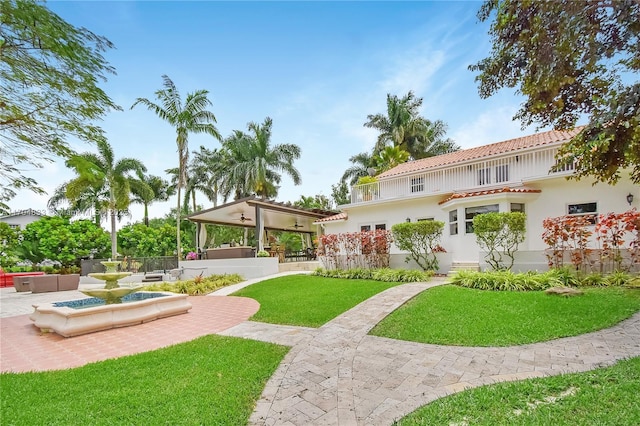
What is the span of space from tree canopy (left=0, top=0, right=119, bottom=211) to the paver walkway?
→ 15.8 ft

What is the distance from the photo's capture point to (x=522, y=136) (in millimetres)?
17844

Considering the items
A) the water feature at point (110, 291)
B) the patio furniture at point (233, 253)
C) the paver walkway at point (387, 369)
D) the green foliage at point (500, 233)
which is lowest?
the paver walkway at point (387, 369)

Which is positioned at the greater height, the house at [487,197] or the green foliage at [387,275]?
the house at [487,197]

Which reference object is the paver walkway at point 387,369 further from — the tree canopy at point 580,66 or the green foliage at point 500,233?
the green foliage at point 500,233

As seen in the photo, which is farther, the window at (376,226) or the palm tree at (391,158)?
the palm tree at (391,158)

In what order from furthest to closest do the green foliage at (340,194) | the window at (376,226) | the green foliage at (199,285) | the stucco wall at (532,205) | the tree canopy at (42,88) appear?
the green foliage at (340,194) → the window at (376,226) → the green foliage at (199,285) → the stucco wall at (532,205) → the tree canopy at (42,88)

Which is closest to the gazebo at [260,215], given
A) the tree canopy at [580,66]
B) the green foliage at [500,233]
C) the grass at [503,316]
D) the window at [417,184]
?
the window at [417,184]

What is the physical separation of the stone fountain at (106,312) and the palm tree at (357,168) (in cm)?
2608

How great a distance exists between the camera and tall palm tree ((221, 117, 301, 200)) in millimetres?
26734

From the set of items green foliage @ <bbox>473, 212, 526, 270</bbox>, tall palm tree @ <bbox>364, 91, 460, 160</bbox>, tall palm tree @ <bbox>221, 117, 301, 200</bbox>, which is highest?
tall palm tree @ <bbox>364, 91, 460, 160</bbox>

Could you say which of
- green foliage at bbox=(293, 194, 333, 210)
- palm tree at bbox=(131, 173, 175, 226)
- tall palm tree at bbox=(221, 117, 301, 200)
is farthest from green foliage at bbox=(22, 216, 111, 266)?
green foliage at bbox=(293, 194, 333, 210)

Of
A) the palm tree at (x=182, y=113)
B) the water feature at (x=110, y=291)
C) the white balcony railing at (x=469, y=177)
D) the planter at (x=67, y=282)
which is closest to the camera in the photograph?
the water feature at (x=110, y=291)

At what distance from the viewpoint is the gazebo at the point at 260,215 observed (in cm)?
1666

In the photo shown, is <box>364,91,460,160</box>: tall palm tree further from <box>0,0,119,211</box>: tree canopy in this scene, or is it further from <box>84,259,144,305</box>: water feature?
<box>0,0,119,211</box>: tree canopy
